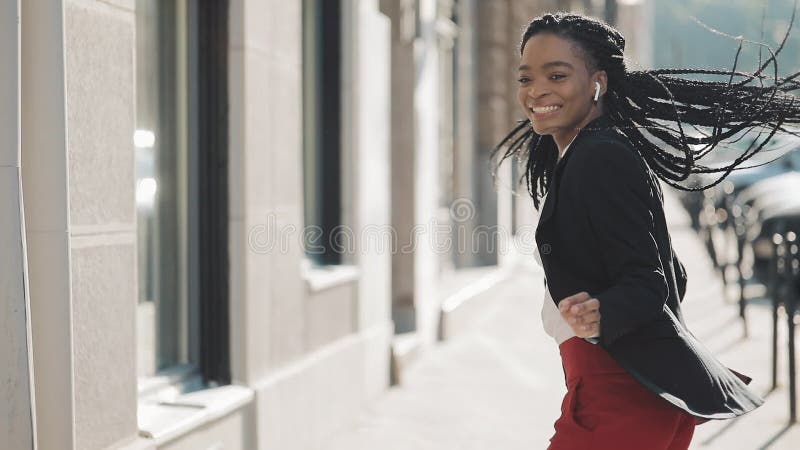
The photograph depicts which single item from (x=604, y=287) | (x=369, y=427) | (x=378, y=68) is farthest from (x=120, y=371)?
(x=378, y=68)

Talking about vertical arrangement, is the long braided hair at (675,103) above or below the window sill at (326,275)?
above

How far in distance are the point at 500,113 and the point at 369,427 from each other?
344 inches

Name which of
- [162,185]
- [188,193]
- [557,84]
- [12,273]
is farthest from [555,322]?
[188,193]

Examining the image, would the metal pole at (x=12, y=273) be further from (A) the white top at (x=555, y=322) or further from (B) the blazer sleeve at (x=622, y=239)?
(B) the blazer sleeve at (x=622, y=239)

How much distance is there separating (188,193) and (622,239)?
10.2 feet

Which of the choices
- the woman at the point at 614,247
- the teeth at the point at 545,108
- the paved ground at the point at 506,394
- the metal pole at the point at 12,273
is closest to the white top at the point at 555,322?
the woman at the point at 614,247

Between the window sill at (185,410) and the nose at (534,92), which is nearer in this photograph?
the nose at (534,92)

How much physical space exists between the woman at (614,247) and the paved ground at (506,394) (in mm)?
3428

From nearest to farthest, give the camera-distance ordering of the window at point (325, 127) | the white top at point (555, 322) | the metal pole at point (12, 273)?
the white top at point (555, 322), the metal pole at point (12, 273), the window at point (325, 127)

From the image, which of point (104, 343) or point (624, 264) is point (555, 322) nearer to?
point (624, 264)

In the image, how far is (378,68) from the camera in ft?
25.2

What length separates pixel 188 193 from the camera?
5.14m

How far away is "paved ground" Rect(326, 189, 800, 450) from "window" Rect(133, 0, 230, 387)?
1363 millimetres

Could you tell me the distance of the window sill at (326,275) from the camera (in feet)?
20.5
